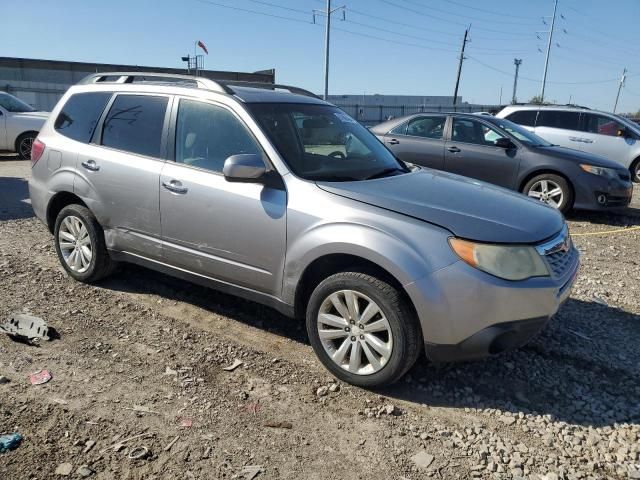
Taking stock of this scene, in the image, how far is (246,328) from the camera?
414cm

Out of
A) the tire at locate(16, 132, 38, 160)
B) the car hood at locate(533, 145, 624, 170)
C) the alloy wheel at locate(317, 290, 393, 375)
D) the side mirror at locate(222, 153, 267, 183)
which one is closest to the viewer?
the alloy wheel at locate(317, 290, 393, 375)

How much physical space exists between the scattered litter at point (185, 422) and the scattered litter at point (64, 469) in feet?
1.89

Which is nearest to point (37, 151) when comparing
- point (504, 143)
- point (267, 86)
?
point (267, 86)

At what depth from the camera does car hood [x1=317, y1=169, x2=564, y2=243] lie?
3.06 metres

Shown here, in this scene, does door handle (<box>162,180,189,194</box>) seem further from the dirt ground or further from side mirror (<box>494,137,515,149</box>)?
side mirror (<box>494,137,515,149</box>)

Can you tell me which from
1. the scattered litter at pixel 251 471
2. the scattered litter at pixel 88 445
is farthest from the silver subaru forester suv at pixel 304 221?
the scattered litter at pixel 88 445

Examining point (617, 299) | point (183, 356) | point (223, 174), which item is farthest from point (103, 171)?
point (617, 299)

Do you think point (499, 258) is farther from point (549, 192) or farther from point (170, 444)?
point (549, 192)

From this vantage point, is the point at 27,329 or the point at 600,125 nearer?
the point at 27,329

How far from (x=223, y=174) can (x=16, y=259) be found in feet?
10.5

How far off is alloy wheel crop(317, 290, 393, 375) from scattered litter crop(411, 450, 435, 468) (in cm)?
57

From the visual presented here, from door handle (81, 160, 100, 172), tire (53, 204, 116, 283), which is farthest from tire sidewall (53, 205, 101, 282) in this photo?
door handle (81, 160, 100, 172)

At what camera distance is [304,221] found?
11.0 feet

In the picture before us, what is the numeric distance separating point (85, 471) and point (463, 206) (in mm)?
2541
